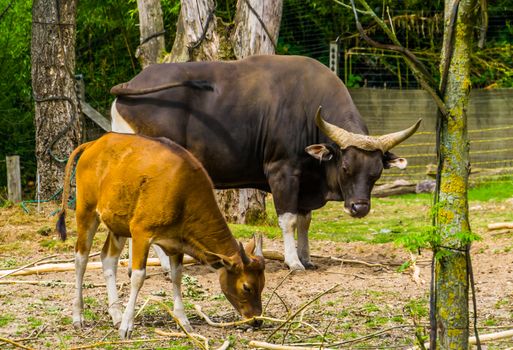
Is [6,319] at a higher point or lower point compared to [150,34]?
lower

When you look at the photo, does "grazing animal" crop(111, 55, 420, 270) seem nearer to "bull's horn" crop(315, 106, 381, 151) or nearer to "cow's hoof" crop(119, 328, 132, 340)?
"bull's horn" crop(315, 106, 381, 151)

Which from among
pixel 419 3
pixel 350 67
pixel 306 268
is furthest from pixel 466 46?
pixel 419 3

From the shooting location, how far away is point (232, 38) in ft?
35.9

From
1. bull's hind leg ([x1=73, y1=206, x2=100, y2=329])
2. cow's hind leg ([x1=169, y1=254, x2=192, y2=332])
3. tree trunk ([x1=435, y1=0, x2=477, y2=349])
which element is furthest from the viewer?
bull's hind leg ([x1=73, y1=206, x2=100, y2=329])

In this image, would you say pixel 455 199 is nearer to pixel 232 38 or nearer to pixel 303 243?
pixel 303 243

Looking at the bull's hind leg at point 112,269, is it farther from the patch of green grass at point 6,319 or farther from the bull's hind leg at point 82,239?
the patch of green grass at point 6,319

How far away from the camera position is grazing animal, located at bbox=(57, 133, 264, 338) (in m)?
5.92

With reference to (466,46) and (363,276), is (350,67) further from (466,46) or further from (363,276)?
(466,46)

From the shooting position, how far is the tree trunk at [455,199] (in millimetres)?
4113

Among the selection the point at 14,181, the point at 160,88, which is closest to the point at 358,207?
the point at 160,88

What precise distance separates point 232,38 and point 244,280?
5407 millimetres

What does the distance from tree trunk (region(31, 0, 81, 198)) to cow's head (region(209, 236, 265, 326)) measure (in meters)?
6.84

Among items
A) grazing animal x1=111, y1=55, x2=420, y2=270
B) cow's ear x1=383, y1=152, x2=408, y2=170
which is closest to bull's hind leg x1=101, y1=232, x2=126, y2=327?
grazing animal x1=111, y1=55, x2=420, y2=270

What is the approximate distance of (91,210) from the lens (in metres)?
6.32
